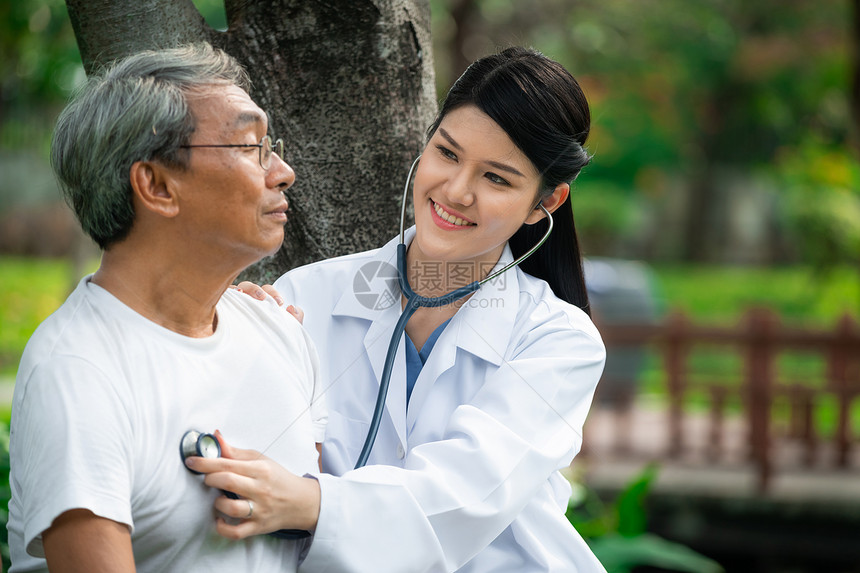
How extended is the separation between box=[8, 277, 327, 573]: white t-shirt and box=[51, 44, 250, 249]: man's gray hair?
130 millimetres

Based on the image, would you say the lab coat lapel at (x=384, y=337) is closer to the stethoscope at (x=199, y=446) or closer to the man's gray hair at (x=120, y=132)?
the stethoscope at (x=199, y=446)

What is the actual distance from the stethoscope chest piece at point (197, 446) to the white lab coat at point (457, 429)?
239mm

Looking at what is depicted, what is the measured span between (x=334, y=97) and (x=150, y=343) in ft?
3.77

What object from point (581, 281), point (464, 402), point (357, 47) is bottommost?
point (464, 402)

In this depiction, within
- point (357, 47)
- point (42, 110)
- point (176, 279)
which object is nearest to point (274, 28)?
point (357, 47)

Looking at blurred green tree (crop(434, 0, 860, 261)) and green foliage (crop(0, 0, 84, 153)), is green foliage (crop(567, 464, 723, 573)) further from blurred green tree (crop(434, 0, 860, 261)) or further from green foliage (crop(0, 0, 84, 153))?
blurred green tree (crop(434, 0, 860, 261))

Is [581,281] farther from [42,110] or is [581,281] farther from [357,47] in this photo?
[42,110]

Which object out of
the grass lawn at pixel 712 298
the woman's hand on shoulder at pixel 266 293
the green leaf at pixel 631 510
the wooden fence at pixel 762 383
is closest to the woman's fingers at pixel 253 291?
the woman's hand on shoulder at pixel 266 293

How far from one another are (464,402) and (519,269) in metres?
0.42

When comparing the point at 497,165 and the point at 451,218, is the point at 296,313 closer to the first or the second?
the point at 451,218

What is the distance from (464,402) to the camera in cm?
195

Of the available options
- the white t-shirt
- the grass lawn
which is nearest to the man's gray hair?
the white t-shirt
